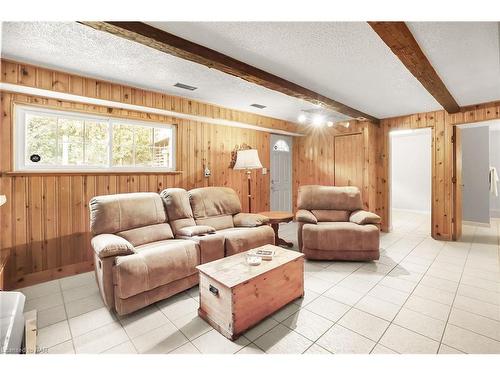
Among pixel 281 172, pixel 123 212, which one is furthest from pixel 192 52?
pixel 281 172

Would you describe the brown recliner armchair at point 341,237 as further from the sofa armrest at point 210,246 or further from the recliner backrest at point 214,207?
the sofa armrest at point 210,246

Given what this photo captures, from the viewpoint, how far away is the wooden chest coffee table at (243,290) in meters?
1.74

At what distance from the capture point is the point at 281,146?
5.61 m

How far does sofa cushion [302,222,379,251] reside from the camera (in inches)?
121

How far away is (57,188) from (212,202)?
180cm

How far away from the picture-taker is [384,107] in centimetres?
405

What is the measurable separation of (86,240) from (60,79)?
1839 millimetres

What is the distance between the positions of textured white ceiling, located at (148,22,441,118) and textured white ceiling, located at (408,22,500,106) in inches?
11.1

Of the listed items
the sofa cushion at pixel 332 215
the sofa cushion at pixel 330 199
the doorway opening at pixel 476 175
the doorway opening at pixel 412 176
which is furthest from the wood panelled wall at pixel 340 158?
the doorway opening at pixel 412 176

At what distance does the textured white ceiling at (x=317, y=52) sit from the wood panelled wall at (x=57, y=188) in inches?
58.5

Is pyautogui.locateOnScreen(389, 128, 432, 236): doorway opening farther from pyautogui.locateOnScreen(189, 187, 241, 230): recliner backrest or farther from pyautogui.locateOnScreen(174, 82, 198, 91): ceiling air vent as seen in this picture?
pyautogui.locateOnScreen(174, 82, 198, 91): ceiling air vent

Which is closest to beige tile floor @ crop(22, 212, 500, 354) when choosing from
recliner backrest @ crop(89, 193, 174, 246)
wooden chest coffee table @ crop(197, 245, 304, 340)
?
wooden chest coffee table @ crop(197, 245, 304, 340)
